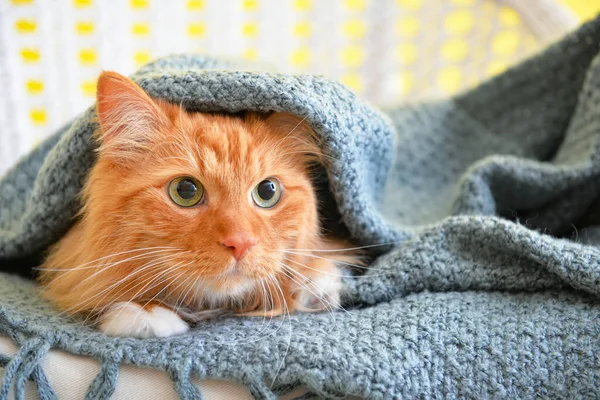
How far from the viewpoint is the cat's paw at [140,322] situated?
0.98m

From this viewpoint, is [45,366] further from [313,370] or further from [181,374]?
[313,370]

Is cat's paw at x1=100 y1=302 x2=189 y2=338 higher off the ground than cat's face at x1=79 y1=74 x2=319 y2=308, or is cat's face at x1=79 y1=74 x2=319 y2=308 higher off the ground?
cat's face at x1=79 y1=74 x2=319 y2=308

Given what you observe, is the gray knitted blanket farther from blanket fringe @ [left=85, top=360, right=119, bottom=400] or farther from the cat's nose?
the cat's nose

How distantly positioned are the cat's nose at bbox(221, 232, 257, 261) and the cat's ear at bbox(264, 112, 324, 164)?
269mm

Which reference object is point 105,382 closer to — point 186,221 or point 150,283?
point 150,283

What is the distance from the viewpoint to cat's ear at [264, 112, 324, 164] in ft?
3.65

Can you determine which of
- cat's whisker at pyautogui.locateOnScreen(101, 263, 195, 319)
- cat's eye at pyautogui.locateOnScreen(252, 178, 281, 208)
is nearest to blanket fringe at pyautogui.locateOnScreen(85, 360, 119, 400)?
cat's whisker at pyautogui.locateOnScreen(101, 263, 195, 319)

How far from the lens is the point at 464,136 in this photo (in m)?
1.78

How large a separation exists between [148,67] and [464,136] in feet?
3.52

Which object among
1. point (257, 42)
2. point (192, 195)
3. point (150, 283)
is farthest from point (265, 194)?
point (257, 42)

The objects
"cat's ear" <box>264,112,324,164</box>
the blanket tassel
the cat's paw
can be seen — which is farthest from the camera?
"cat's ear" <box>264,112,324,164</box>

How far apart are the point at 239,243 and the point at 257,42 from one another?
1385 mm

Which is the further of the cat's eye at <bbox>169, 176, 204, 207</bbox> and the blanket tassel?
the cat's eye at <bbox>169, 176, 204, 207</bbox>

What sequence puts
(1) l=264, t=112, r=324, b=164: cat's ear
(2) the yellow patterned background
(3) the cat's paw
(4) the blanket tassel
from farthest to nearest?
(2) the yellow patterned background < (1) l=264, t=112, r=324, b=164: cat's ear < (3) the cat's paw < (4) the blanket tassel
